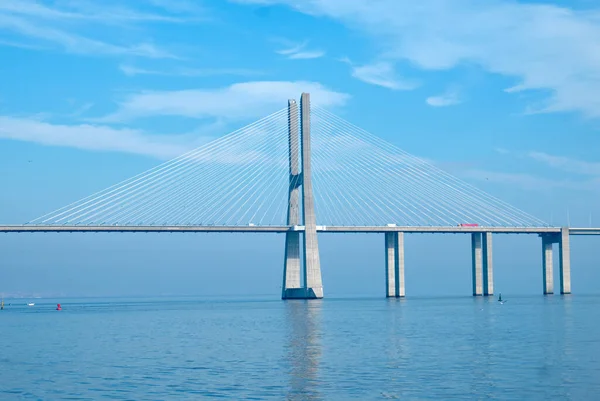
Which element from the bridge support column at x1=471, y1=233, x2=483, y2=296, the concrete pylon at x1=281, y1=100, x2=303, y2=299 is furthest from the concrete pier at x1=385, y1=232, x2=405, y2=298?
the concrete pylon at x1=281, y1=100, x2=303, y2=299

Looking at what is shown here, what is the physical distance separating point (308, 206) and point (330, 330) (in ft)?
113

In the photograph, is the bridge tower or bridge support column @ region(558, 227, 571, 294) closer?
the bridge tower

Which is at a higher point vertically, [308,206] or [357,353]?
[308,206]

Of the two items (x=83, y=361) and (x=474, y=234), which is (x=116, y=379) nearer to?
(x=83, y=361)

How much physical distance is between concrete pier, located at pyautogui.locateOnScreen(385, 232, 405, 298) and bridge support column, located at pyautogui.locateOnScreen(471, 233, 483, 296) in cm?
883

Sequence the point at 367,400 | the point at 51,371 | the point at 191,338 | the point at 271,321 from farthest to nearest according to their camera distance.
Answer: the point at 271,321
the point at 191,338
the point at 51,371
the point at 367,400

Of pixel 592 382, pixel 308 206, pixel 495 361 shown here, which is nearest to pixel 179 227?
pixel 308 206

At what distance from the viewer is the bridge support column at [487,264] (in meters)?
95.8

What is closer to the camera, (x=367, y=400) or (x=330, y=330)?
(x=367, y=400)

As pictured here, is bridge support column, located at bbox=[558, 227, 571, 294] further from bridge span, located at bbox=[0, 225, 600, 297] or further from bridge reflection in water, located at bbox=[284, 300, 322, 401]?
bridge reflection in water, located at bbox=[284, 300, 322, 401]

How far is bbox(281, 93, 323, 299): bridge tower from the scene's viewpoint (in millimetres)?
79938

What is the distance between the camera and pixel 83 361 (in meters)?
32.1

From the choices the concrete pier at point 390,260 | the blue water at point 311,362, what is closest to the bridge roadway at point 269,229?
the concrete pier at point 390,260

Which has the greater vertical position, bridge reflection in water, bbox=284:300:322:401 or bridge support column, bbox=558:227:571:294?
bridge support column, bbox=558:227:571:294
